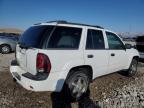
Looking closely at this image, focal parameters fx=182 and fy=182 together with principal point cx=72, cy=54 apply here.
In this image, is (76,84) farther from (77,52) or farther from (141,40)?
(141,40)

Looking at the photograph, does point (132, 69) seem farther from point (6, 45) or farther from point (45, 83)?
point (6, 45)

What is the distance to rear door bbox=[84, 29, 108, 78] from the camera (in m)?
4.67

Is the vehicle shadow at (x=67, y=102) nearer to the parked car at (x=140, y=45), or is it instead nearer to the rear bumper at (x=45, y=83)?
the rear bumper at (x=45, y=83)

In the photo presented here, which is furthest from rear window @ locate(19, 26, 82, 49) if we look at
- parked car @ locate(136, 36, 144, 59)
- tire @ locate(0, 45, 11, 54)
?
tire @ locate(0, 45, 11, 54)

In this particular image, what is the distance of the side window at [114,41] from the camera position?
5586 mm

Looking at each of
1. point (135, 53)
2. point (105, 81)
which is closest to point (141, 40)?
point (135, 53)

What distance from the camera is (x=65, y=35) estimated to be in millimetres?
4258

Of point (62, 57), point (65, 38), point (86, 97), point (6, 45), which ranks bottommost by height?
point (86, 97)

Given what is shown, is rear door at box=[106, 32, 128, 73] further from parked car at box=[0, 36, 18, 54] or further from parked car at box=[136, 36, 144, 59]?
parked car at box=[0, 36, 18, 54]

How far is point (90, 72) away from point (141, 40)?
21.1ft

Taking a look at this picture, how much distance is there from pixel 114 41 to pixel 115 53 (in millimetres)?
442

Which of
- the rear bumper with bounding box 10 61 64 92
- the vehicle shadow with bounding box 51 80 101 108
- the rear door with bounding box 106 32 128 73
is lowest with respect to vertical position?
the vehicle shadow with bounding box 51 80 101 108

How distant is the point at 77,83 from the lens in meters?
4.71

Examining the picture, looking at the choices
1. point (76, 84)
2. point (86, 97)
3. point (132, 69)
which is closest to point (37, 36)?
point (76, 84)
